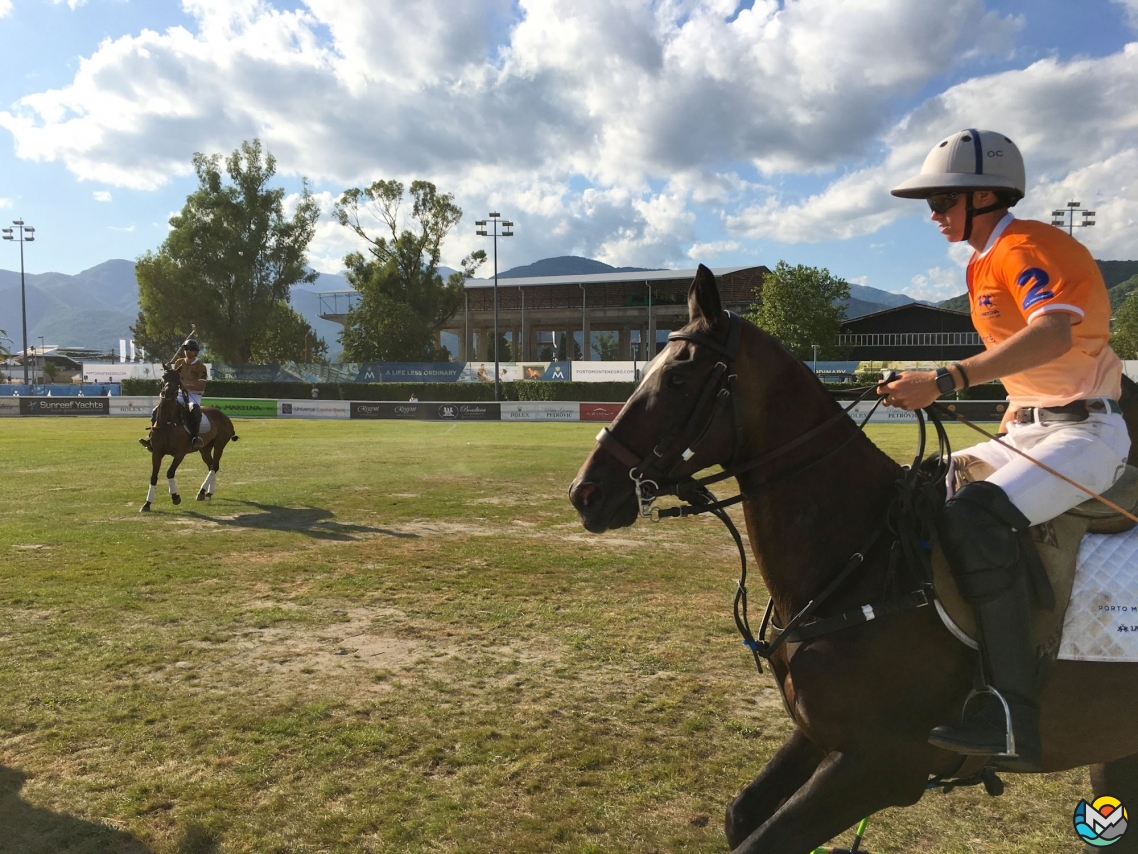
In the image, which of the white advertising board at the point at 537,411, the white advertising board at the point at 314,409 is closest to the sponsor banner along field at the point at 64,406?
the white advertising board at the point at 314,409

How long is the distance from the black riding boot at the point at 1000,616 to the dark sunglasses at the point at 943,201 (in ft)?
4.05

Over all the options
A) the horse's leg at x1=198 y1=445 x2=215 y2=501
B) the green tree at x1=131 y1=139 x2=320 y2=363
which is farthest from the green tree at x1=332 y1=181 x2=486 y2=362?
the horse's leg at x1=198 y1=445 x2=215 y2=501

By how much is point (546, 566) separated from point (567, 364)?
42.8 meters

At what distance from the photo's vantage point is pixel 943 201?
307 cm

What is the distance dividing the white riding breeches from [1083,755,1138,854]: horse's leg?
1.52 meters

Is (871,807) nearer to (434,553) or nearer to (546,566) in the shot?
A: (546,566)

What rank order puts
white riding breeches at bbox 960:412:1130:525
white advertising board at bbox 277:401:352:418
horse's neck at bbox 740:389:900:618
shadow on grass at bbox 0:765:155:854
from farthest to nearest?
white advertising board at bbox 277:401:352:418
shadow on grass at bbox 0:765:155:854
horse's neck at bbox 740:389:900:618
white riding breeches at bbox 960:412:1130:525

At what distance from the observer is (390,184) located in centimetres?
6259

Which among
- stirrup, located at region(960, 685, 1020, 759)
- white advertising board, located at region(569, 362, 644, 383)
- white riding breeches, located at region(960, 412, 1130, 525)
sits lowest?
stirrup, located at region(960, 685, 1020, 759)

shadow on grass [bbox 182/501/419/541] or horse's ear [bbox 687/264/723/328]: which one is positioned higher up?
horse's ear [bbox 687/264/723/328]

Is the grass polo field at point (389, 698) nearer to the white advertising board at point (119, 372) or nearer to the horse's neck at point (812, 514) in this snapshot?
the horse's neck at point (812, 514)

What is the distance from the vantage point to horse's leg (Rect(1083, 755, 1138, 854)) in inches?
130

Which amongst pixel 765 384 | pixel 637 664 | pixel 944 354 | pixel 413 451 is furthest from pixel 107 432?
pixel 944 354

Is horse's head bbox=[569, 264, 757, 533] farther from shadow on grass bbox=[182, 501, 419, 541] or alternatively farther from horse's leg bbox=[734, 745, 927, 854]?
shadow on grass bbox=[182, 501, 419, 541]
